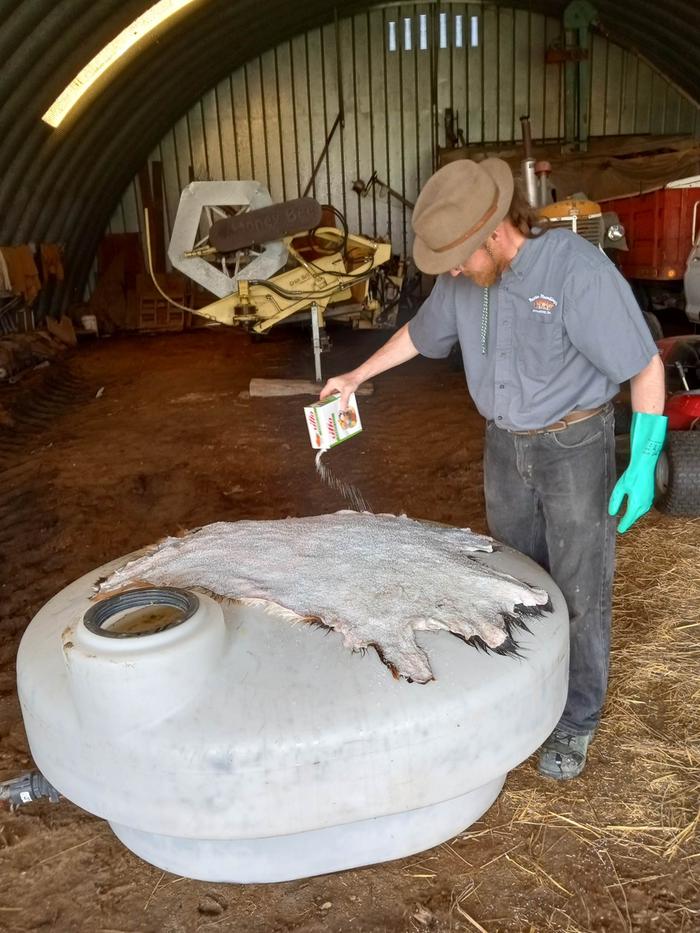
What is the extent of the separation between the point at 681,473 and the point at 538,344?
269 cm

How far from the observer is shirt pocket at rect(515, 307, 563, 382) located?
2.46 m

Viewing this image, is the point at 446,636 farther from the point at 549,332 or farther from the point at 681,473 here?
the point at 681,473

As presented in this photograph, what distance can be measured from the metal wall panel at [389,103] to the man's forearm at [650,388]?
505 inches

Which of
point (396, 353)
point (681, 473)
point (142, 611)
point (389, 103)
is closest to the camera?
point (142, 611)

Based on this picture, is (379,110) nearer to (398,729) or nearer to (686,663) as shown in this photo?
Answer: (686,663)

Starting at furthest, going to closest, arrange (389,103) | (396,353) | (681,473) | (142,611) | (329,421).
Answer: (389,103) < (681,473) < (396,353) < (329,421) < (142,611)

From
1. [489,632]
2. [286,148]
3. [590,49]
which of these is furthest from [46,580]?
[590,49]

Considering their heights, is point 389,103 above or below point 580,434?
above

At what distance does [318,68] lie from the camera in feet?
47.2

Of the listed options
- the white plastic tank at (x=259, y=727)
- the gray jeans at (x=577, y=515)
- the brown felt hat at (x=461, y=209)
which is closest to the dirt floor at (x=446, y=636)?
the white plastic tank at (x=259, y=727)

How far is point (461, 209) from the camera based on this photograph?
2.30m

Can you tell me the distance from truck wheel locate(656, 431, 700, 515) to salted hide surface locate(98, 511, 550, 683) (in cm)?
247

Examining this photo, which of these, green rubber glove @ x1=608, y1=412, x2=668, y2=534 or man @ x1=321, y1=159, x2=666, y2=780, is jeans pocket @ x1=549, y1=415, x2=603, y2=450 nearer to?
man @ x1=321, y1=159, x2=666, y2=780

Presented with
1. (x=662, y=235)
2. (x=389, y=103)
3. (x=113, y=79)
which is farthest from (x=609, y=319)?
(x=389, y=103)
